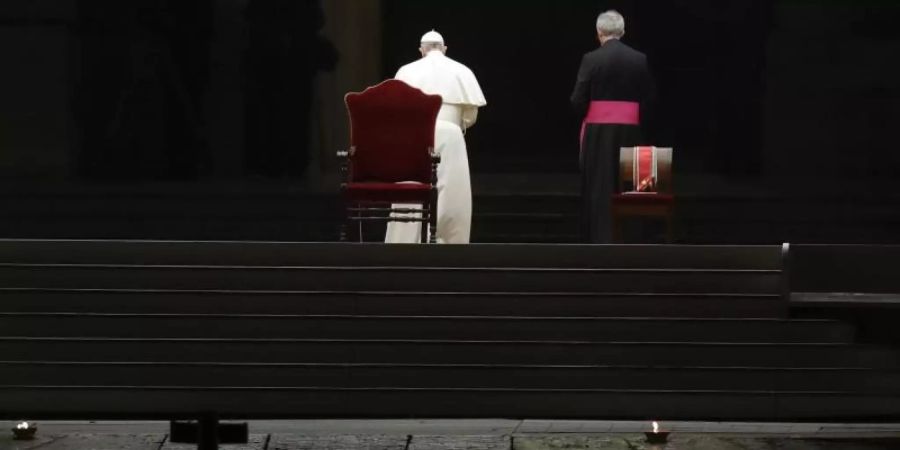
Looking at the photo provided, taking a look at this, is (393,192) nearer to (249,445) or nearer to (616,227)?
(616,227)

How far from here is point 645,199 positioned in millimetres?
7387

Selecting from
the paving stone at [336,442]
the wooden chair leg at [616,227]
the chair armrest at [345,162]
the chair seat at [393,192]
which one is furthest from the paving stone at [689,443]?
the chair armrest at [345,162]

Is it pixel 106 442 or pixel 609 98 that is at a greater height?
pixel 609 98

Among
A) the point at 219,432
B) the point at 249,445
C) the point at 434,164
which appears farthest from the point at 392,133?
the point at 219,432

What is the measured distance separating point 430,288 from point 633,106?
3.54 m

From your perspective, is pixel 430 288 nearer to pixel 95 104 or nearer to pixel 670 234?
pixel 670 234

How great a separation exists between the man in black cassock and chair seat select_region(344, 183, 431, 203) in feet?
4.21

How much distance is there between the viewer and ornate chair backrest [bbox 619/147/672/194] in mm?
7484

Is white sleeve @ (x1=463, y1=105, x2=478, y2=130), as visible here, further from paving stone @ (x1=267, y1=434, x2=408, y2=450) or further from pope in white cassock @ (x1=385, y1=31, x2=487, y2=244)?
paving stone @ (x1=267, y1=434, x2=408, y2=450)

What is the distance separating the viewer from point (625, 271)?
4.39m

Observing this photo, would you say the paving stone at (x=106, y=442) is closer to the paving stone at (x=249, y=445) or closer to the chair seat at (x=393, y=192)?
the paving stone at (x=249, y=445)

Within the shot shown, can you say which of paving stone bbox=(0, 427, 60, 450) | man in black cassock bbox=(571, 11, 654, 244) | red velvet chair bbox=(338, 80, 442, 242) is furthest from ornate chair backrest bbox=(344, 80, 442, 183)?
paving stone bbox=(0, 427, 60, 450)

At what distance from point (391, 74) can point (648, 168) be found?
2.71m

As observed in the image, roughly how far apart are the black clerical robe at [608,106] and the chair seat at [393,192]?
1286mm
